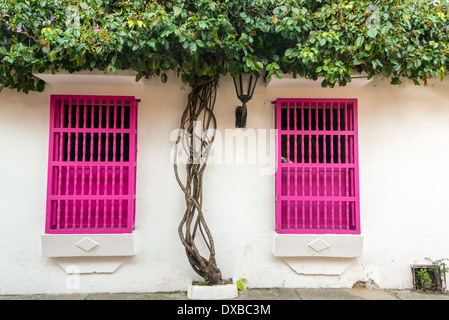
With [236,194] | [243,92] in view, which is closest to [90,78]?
[243,92]

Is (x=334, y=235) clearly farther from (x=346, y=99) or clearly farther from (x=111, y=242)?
(x=111, y=242)

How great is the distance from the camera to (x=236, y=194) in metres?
3.80

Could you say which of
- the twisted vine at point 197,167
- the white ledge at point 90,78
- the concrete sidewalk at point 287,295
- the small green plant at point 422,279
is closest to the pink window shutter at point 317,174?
the concrete sidewalk at point 287,295

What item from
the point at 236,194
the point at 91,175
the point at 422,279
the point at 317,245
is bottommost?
the point at 422,279

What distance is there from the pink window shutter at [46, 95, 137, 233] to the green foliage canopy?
55 centimetres

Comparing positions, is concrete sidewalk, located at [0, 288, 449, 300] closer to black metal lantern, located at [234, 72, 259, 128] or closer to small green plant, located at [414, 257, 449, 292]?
small green plant, located at [414, 257, 449, 292]

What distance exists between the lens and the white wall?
12.1 feet

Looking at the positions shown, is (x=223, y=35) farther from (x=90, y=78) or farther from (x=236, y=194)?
(x=236, y=194)

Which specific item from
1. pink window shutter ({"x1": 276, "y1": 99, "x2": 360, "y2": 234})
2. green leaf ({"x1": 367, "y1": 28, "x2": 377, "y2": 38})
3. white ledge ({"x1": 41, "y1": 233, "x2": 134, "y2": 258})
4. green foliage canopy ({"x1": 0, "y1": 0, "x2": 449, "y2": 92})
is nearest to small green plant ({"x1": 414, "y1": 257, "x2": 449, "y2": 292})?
pink window shutter ({"x1": 276, "y1": 99, "x2": 360, "y2": 234})

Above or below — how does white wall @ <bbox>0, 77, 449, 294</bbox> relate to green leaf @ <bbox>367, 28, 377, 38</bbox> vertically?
below

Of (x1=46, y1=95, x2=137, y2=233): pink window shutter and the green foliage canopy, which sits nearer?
the green foliage canopy

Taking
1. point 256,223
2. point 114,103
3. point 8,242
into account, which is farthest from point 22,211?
point 256,223

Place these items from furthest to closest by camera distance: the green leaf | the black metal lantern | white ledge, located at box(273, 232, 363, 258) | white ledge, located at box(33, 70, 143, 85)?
white ledge, located at box(273, 232, 363, 258) → the black metal lantern → white ledge, located at box(33, 70, 143, 85) → the green leaf

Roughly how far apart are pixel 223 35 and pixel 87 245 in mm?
2845
